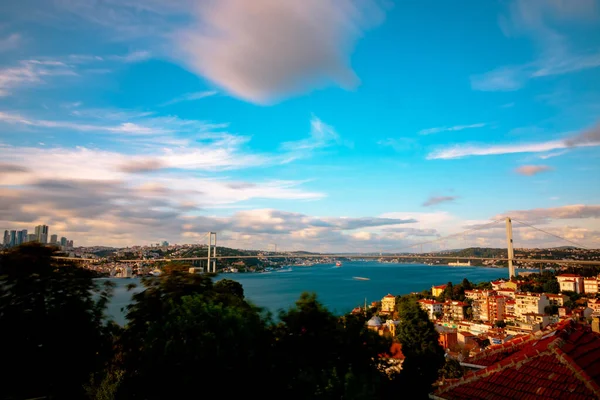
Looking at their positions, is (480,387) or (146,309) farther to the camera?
(146,309)

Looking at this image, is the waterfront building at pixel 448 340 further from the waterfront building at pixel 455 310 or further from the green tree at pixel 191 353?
the waterfront building at pixel 455 310

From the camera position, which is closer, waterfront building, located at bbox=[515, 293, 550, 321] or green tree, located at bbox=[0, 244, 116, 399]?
green tree, located at bbox=[0, 244, 116, 399]

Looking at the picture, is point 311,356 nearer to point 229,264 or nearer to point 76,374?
point 76,374

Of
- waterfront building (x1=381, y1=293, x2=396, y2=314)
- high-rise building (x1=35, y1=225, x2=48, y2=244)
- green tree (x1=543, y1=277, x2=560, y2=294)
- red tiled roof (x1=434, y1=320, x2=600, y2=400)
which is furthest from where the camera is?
green tree (x1=543, y1=277, x2=560, y2=294)

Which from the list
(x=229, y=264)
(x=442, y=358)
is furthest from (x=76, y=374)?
(x=229, y=264)

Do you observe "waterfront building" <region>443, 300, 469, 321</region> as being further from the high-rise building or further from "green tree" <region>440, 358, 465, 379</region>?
the high-rise building

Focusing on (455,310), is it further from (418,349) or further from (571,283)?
(418,349)

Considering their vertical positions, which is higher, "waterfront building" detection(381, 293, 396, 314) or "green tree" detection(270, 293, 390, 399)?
"green tree" detection(270, 293, 390, 399)

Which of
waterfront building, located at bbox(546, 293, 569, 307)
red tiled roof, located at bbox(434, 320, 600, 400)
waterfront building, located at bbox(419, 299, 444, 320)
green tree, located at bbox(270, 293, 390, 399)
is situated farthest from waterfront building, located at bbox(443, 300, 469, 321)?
red tiled roof, located at bbox(434, 320, 600, 400)
